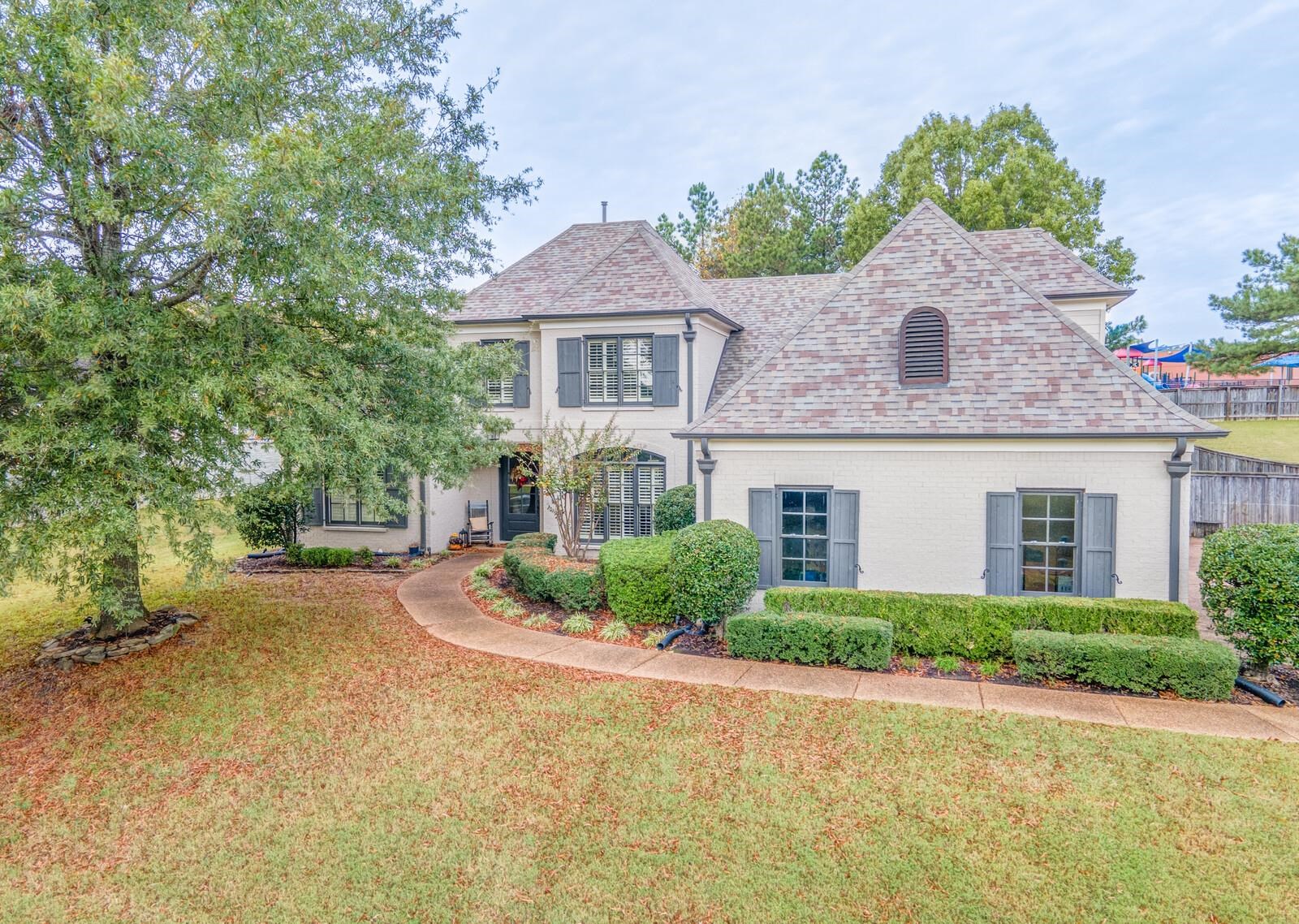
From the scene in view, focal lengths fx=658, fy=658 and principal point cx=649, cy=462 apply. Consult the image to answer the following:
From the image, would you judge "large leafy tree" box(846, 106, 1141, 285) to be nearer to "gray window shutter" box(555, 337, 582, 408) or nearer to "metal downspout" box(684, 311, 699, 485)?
"metal downspout" box(684, 311, 699, 485)

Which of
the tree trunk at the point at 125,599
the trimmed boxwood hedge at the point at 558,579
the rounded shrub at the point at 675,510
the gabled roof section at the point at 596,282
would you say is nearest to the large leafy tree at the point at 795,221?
the gabled roof section at the point at 596,282

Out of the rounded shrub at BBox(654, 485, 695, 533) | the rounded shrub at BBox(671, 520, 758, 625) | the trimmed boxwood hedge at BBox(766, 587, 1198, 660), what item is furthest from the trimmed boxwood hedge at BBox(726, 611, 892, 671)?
the rounded shrub at BBox(654, 485, 695, 533)

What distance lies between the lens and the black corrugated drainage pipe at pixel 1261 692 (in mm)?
7641

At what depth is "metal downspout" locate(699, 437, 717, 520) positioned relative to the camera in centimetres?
1085

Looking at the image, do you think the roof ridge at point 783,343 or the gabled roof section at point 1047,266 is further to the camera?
the gabled roof section at point 1047,266

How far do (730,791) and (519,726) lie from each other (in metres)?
2.54

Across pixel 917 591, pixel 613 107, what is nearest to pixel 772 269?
pixel 613 107

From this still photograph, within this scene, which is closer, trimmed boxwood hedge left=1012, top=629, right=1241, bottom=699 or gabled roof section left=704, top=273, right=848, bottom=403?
trimmed boxwood hedge left=1012, top=629, right=1241, bottom=699

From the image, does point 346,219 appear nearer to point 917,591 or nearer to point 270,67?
point 270,67

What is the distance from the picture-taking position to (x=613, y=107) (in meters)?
24.5

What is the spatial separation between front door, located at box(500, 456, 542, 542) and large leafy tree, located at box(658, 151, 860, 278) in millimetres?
20394

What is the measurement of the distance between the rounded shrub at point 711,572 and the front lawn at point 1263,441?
21535 mm

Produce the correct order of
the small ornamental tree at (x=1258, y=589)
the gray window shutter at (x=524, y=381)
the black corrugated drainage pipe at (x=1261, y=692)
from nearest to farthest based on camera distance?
the black corrugated drainage pipe at (x=1261, y=692) → the small ornamental tree at (x=1258, y=589) → the gray window shutter at (x=524, y=381)

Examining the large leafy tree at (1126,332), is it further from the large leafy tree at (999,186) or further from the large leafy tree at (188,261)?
the large leafy tree at (188,261)
